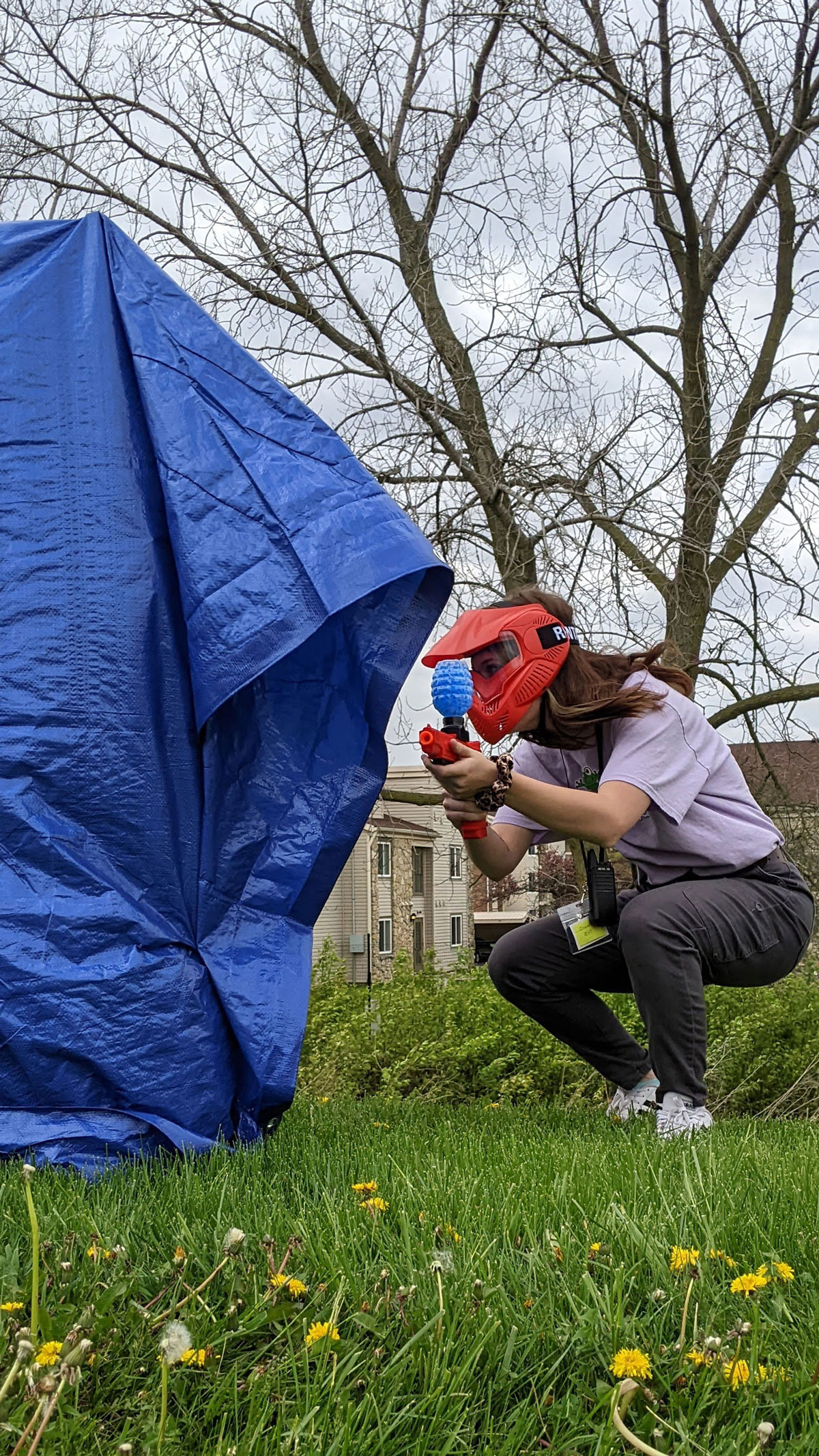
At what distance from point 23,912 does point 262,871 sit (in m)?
0.53

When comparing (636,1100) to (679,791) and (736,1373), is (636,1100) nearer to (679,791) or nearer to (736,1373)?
(679,791)

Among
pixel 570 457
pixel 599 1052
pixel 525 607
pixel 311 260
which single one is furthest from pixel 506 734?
pixel 311 260

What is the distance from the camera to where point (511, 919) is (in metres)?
38.5

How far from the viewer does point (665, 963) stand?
9.89ft

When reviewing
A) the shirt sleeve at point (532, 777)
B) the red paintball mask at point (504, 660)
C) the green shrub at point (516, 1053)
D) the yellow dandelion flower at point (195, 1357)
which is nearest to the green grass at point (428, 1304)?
the yellow dandelion flower at point (195, 1357)

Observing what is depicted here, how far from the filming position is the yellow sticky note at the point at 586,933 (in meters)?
3.34

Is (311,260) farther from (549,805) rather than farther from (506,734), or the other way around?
(549,805)

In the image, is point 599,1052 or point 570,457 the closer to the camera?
point 599,1052

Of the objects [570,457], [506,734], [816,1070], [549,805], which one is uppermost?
[570,457]

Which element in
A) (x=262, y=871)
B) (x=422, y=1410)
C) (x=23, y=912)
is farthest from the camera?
(x=262, y=871)

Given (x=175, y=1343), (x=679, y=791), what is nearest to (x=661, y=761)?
(x=679, y=791)

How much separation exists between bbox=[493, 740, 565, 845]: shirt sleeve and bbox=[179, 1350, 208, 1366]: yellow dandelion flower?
2166mm

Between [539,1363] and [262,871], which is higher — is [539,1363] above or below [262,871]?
below

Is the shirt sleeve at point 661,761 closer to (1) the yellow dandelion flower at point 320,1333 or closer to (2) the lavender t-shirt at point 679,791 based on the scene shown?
(2) the lavender t-shirt at point 679,791
